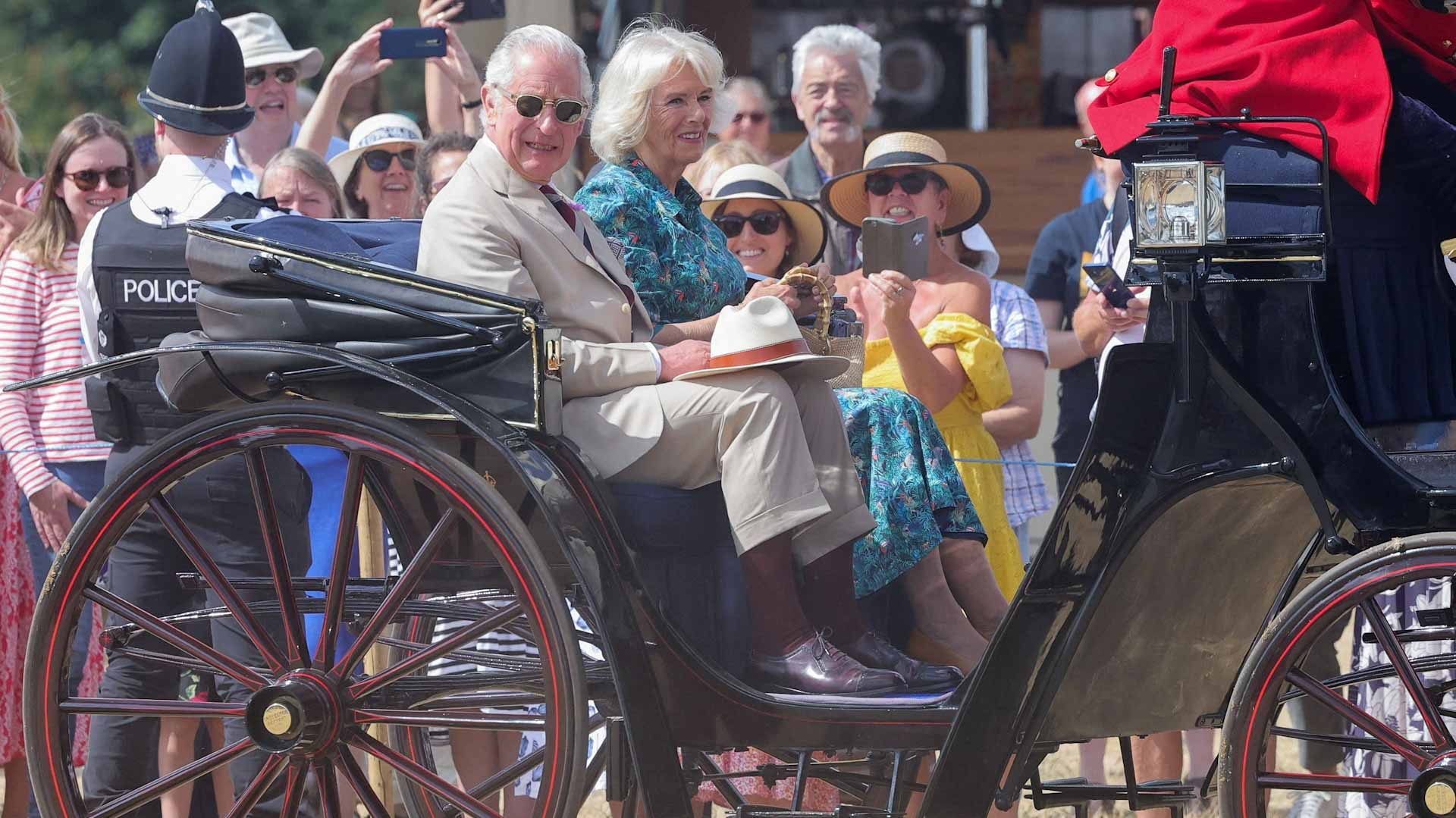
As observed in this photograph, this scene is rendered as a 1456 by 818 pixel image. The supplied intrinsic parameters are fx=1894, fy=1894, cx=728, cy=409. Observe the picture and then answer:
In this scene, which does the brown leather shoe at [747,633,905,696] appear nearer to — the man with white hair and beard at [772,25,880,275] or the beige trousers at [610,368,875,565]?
the beige trousers at [610,368,875,565]

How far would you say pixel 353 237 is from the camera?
3.71 metres

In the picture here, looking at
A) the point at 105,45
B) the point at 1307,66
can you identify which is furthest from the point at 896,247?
the point at 105,45

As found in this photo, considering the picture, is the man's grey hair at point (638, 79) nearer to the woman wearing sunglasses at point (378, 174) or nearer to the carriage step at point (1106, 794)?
the carriage step at point (1106, 794)

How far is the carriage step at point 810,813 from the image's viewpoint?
128 inches

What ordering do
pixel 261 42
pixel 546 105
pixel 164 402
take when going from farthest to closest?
pixel 261 42 < pixel 164 402 < pixel 546 105

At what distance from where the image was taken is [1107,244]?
16.9ft

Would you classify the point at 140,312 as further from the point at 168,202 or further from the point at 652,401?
the point at 652,401

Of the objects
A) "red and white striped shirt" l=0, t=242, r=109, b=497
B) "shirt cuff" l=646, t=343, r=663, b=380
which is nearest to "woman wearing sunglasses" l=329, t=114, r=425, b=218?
"red and white striped shirt" l=0, t=242, r=109, b=497

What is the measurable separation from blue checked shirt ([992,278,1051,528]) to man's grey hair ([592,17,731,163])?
4.49 ft

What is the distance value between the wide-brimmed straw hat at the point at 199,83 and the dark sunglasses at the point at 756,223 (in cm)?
119

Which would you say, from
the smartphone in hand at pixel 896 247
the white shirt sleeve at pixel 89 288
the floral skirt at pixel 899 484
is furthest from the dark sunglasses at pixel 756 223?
the white shirt sleeve at pixel 89 288

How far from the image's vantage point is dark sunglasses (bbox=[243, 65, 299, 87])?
5844mm

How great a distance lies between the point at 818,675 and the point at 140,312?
181 cm

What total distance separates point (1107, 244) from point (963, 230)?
418 millimetres
